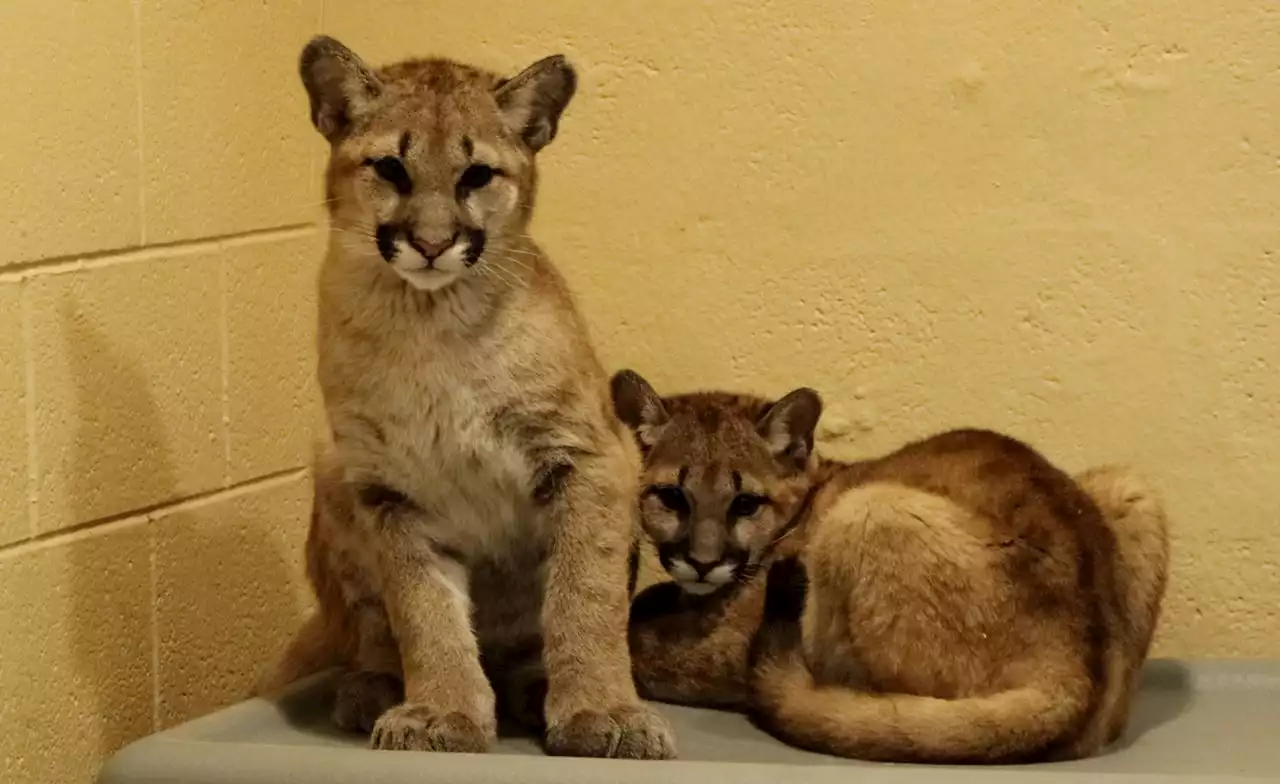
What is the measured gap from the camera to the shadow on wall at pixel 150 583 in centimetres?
233

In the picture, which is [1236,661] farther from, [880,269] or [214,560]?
[214,560]

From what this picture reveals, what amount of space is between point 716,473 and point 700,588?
0.54ft

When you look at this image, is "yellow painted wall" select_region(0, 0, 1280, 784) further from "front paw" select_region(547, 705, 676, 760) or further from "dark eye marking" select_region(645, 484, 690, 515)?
"front paw" select_region(547, 705, 676, 760)

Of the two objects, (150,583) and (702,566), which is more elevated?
(702,566)

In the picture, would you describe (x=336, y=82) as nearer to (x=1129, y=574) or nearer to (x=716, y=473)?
(x=716, y=473)

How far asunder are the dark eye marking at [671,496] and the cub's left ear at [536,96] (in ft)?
1.73

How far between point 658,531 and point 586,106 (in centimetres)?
79

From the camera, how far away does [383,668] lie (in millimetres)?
2240

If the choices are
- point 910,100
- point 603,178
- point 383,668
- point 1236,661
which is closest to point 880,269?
point 910,100

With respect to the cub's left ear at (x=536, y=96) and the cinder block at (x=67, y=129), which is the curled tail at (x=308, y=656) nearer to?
the cinder block at (x=67, y=129)

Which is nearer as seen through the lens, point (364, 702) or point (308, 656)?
point (364, 702)

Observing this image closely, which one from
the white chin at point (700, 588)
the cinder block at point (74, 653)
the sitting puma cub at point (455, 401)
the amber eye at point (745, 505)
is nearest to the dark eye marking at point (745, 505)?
the amber eye at point (745, 505)

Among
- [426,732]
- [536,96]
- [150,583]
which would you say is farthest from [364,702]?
[536,96]

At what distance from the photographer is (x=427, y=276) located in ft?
6.66
